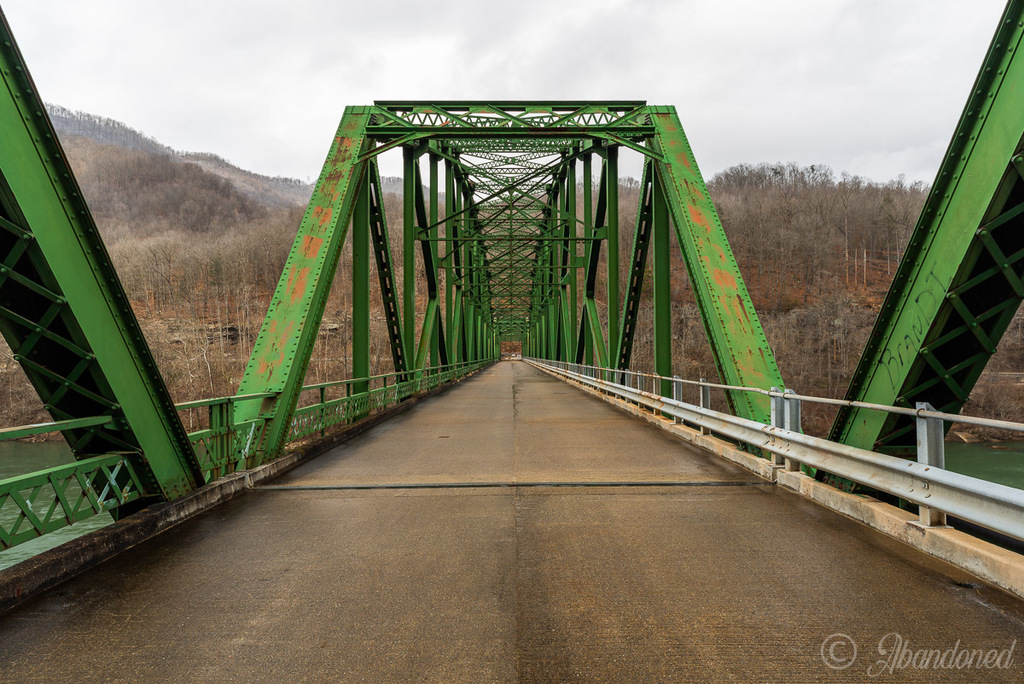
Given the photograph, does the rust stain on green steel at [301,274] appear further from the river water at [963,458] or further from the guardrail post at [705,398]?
the river water at [963,458]

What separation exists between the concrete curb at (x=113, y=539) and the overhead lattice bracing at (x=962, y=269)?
235 inches

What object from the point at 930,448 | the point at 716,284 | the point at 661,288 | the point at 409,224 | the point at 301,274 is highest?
the point at 409,224

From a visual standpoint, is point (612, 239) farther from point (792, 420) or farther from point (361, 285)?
point (792, 420)

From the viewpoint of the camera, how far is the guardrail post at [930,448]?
3922 millimetres

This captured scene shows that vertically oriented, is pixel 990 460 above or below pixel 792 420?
below

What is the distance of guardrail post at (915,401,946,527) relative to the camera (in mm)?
3922

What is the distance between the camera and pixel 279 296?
811 centimetres

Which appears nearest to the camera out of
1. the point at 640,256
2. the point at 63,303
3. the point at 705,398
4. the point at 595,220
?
the point at 63,303

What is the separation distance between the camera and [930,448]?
3.94 m

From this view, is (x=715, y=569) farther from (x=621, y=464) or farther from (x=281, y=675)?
(x=621, y=464)

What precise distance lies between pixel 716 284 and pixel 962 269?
5.11 m

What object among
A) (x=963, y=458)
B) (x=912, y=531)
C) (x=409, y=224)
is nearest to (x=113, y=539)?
(x=912, y=531)

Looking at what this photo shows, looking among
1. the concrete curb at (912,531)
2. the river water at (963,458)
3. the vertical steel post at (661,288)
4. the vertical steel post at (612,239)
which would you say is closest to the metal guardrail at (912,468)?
the concrete curb at (912,531)

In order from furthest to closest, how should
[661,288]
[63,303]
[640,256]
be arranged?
[640,256] → [661,288] → [63,303]
